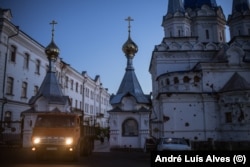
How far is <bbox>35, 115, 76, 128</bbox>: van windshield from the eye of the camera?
12.0m

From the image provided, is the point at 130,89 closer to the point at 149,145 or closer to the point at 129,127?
the point at 129,127

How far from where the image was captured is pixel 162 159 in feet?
18.0

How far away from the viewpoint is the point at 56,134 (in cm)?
1147

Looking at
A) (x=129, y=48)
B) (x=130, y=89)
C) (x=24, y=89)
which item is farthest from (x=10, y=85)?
(x=130, y=89)

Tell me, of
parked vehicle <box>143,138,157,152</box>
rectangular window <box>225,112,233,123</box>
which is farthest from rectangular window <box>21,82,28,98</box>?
rectangular window <box>225,112,233,123</box>

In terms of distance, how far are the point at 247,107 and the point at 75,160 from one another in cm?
1604

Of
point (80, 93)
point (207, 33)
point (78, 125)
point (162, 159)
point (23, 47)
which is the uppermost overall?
point (207, 33)

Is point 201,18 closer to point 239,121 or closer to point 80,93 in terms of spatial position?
point 239,121

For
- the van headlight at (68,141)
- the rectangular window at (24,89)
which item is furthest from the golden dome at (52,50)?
the van headlight at (68,141)

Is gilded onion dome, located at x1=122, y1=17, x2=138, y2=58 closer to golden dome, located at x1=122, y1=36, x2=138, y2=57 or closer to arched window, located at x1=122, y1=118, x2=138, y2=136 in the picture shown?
golden dome, located at x1=122, y1=36, x2=138, y2=57

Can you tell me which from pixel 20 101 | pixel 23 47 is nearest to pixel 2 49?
pixel 23 47

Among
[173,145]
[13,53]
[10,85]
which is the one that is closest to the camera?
[173,145]

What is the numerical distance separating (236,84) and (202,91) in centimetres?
300

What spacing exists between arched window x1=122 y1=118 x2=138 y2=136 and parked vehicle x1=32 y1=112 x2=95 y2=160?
671 centimetres
